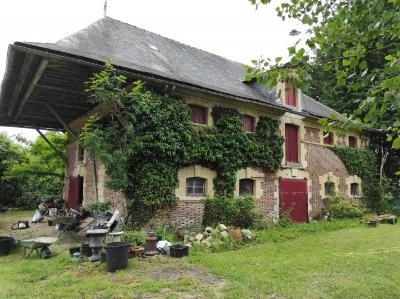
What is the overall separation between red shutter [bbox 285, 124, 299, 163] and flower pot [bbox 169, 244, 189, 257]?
24.0ft

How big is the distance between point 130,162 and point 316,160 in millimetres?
9028

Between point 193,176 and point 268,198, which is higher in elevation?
point 193,176

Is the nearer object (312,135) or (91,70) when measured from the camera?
(91,70)

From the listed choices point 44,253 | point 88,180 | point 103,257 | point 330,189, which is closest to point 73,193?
point 88,180

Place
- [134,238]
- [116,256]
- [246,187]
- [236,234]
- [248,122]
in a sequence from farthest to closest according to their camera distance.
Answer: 1. [248,122]
2. [246,187]
3. [236,234]
4. [134,238]
5. [116,256]

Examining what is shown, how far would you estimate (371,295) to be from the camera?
→ 16.1 ft

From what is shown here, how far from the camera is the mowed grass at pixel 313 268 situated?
512 centimetres

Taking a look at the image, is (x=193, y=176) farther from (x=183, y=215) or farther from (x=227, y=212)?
(x=227, y=212)

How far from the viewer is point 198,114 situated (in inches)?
422

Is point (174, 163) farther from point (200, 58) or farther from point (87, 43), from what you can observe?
point (200, 58)

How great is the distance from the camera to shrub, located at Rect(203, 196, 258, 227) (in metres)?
10.1

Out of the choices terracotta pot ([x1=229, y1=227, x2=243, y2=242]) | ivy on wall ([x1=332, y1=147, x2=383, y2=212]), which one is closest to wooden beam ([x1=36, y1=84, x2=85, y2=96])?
terracotta pot ([x1=229, y1=227, x2=243, y2=242])

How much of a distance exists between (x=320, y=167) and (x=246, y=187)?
4816 millimetres

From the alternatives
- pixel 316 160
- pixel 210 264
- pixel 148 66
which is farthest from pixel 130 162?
pixel 316 160
